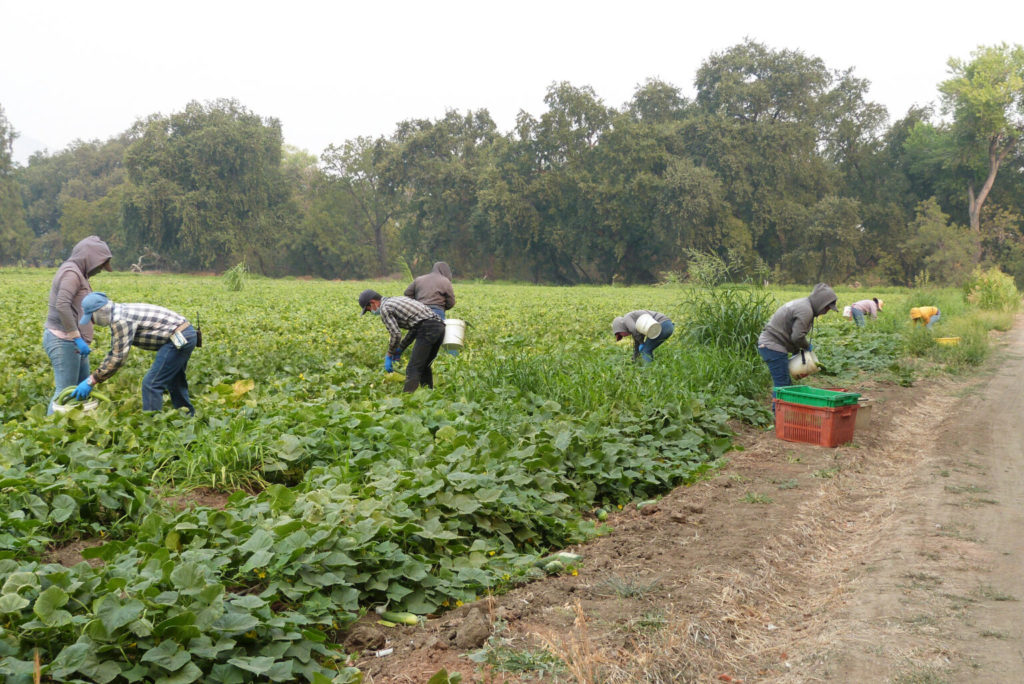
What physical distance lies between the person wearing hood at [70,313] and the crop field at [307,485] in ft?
1.60

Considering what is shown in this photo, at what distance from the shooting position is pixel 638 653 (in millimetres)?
3277

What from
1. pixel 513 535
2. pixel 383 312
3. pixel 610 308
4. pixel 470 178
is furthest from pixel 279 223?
pixel 513 535

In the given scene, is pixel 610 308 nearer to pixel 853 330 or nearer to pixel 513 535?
pixel 853 330

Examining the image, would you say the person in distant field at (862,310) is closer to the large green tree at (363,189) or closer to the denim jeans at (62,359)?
the denim jeans at (62,359)

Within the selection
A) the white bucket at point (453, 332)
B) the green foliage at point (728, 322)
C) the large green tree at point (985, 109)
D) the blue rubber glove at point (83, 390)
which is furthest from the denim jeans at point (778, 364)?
the large green tree at point (985, 109)

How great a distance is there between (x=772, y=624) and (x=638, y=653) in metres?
0.87

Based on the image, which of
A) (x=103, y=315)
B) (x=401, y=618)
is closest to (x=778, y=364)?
(x=401, y=618)

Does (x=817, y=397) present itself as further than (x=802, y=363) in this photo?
No

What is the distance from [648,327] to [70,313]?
568 cm

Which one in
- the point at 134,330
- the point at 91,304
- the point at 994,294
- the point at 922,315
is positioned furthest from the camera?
the point at 994,294

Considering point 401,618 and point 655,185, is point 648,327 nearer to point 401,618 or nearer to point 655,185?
point 401,618

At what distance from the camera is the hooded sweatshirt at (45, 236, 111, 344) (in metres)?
6.57

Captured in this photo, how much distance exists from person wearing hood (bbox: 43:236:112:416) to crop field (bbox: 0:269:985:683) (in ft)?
1.60

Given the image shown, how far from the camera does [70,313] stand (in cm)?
659
